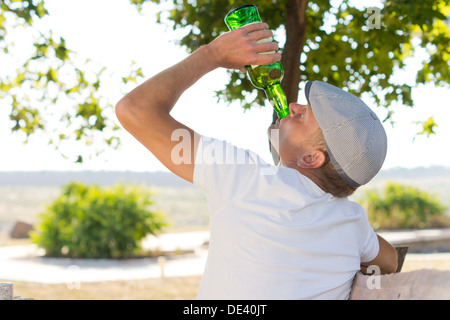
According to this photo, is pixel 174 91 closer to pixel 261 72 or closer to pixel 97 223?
pixel 261 72

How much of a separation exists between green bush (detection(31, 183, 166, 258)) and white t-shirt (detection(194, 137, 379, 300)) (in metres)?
8.75

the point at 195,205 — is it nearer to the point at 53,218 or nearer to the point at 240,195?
the point at 53,218

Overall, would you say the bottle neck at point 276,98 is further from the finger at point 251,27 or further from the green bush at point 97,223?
the green bush at point 97,223

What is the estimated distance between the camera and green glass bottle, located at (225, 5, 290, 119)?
2012mm

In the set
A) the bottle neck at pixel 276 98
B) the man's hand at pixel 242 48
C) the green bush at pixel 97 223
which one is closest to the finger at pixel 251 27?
the man's hand at pixel 242 48

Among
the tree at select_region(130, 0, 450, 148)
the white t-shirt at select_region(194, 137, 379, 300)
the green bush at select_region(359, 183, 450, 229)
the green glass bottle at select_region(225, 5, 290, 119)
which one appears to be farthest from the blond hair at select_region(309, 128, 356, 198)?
the green bush at select_region(359, 183, 450, 229)

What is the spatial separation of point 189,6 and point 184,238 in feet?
31.8

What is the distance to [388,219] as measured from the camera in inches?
565

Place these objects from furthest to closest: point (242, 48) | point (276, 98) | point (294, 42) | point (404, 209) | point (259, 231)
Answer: point (404, 209), point (294, 42), point (276, 98), point (242, 48), point (259, 231)

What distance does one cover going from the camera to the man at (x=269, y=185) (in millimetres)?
1387

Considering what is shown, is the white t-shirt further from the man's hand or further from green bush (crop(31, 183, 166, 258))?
green bush (crop(31, 183, 166, 258))

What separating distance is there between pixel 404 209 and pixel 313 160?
45.7 feet

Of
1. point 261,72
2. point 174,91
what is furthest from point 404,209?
point 174,91

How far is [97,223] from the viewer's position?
33.1 feet
